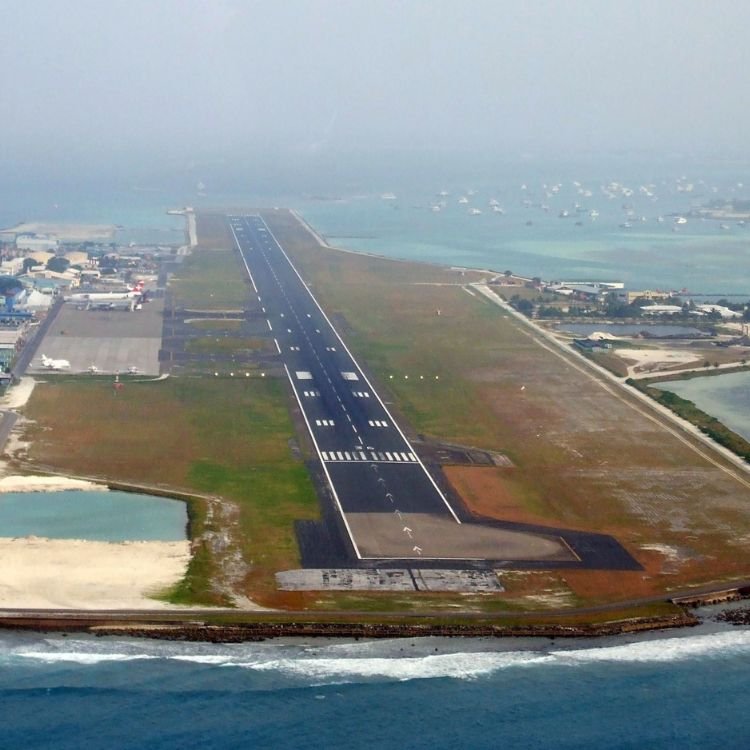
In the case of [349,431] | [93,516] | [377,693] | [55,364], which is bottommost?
[377,693]

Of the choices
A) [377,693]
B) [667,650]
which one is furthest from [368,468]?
[377,693]

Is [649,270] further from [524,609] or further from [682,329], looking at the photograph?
[524,609]

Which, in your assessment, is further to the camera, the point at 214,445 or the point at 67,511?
the point at 214,445

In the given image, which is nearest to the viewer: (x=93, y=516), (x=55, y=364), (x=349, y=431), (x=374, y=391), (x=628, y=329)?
(x=93, y=516)

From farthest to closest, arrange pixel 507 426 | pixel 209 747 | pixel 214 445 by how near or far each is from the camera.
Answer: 1. pixel 507 426
2. pixel 214 445
3. pixel 209 747

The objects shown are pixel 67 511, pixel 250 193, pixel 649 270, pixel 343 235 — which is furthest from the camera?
pixel 250 193

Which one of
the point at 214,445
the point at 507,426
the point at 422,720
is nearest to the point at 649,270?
the point at 507,426

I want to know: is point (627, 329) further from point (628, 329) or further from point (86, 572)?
point (86, 572)
